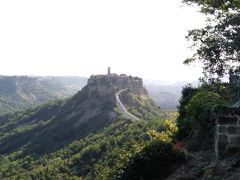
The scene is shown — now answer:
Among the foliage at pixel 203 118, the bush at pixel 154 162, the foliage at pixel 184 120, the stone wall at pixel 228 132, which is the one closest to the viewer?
the stone wall at pixel 228 132

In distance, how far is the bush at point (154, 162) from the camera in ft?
51.1

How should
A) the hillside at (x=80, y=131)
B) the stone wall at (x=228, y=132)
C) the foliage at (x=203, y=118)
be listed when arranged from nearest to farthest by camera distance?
the stone wall at (x=228, y=132), the foliage at (x=203, y=118), the hillside at (x=80, y=131)

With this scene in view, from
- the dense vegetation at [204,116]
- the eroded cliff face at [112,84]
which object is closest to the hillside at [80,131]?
the eroded cliff face at [112,84]

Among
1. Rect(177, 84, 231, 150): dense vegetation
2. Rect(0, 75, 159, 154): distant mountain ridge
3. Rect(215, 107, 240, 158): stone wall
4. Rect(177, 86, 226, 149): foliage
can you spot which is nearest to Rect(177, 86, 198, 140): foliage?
Rect(177, 84, 231, 150): dense vegetation

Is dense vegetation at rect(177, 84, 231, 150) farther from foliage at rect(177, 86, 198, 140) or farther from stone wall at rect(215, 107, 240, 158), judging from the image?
stone wall at rect(215, 107, 240, 158)

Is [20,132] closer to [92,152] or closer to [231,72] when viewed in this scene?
[92,152]

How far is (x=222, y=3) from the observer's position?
18.9 m

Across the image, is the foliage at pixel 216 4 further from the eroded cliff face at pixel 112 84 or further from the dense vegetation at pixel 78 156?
the eroded cliff face at pixel 112 84

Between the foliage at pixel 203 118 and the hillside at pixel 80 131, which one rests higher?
the foliage at pixel 203 118

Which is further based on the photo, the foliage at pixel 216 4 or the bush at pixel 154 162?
the foliage at pixel 216 4

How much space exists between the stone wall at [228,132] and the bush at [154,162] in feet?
6.68

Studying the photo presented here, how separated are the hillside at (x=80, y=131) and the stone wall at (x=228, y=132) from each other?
86044 millimetres

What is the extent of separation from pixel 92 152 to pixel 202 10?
8821 cm

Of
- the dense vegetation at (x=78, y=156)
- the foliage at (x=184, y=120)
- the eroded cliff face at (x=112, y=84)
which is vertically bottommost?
the dense vegetation at (x=78, y=156)
